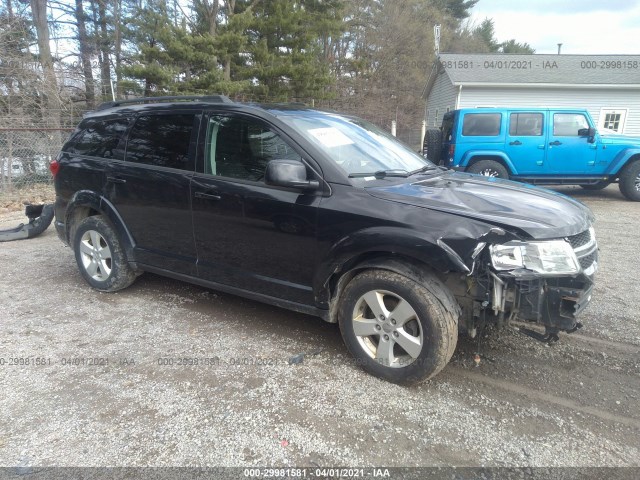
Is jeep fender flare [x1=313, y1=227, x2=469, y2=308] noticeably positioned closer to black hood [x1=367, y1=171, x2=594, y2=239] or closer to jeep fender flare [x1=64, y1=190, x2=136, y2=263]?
black hood [x1=367, y1=171, x2=594, y2=239]

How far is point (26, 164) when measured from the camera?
31.7ft

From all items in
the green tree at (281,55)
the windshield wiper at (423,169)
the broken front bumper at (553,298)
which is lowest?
the broken front bumper at (553,298)

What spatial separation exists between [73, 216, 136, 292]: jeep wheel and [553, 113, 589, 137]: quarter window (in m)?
8.88

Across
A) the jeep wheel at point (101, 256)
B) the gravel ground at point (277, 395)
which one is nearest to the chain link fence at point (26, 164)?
the jeep wheel at point (101, 256)

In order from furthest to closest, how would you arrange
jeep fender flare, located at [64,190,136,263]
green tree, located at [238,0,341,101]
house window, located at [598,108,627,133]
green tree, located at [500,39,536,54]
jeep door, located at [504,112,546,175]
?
green tree, located at [500,39,536,54], house window, located at [598,108,627,133], green tree, located at [238,0,341,101], jeep door, located at [504,112,546,175], jeep fender flare, located at [64,190,136,263]

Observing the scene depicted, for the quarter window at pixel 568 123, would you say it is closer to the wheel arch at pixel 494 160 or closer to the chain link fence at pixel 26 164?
the wheel arch at pixel 494 160

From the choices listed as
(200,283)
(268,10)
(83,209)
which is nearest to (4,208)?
(83,209)

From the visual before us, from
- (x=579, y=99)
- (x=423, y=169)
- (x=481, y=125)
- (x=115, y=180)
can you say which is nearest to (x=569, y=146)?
(x=481, y=125)

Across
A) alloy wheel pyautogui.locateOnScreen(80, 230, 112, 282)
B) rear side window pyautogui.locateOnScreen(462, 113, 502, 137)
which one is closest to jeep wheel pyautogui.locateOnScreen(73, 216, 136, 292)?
alloy wheel pyautogui.locateOnScreen(80, 230, 112, 282)

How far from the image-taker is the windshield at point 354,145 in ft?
10.1

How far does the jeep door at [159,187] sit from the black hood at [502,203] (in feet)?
5.47

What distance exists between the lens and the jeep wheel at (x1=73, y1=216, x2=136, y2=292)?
4090 mm

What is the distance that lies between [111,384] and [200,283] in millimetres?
1077

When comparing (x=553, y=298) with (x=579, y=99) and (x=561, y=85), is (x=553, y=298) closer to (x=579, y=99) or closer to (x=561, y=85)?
(x=561, y=85)
